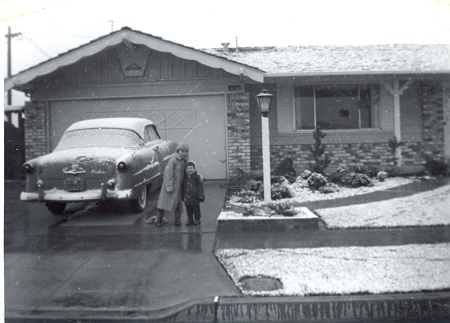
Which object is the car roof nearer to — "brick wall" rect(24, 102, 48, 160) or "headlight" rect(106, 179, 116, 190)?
"brick wall" rect(24, 102, 48, 160)

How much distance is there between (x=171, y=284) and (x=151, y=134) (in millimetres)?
3153

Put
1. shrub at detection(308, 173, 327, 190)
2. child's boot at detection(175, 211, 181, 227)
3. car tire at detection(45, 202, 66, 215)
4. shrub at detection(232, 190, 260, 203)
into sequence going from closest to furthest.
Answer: child's boot at detection(175, 211, 181, 227) < car tire at detection(45, 202, 66, 215) < shrub at detection(232, 190, 260, 203) < shrub at detection(308, 173, 327, 190)

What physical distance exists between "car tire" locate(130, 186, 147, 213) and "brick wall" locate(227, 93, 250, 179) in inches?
73.7

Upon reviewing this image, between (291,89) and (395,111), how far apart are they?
2.49 metres

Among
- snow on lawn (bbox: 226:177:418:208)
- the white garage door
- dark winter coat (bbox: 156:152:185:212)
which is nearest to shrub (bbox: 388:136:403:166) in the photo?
snow on lawn (bbox: 226:177:418:208)

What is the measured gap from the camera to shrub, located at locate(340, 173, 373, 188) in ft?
22.3

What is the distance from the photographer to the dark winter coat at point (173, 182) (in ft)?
17.9

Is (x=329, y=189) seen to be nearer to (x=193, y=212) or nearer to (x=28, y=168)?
(x=193, y=212)

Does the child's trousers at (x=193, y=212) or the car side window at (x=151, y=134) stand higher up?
the car side window at (x=151, y=134)

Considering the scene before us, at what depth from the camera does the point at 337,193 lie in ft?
21.8

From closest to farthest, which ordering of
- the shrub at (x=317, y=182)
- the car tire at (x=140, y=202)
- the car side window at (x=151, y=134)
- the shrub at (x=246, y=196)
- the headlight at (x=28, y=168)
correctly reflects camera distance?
the headlight at (x=28, y=168) < the car tire at (x=140, y=202) < the car side window at (x=151, y=134) < the shrub at (x=246, y=196) < the shrub at (x=317, y=182)

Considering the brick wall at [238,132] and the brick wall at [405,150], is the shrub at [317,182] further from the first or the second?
the brick wall at [238,132]

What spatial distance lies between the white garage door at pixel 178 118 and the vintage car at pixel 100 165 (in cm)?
33

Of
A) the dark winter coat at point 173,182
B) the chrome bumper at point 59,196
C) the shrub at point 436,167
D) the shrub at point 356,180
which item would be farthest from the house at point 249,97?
the dark winter coat at point 173,182
